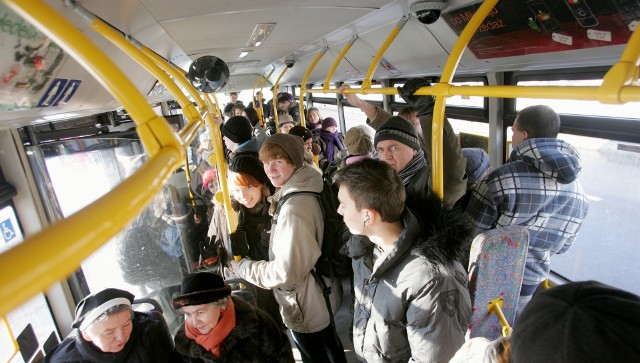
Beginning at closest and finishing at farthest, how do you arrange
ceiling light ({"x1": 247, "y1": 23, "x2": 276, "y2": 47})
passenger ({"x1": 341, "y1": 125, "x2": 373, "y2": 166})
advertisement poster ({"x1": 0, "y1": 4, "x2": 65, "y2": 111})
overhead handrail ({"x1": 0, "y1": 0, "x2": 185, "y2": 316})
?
overhead handrail ({"x1": 0, "y1": 0, "x2": 185, "y2": 316}) < advertisement poster ({"x1": 0, "y1": 4, "x2": 65, "y2": 111}) < ceiling light ({"x1": 247, "y1": 23, "x2": 276, "y2": 47}) < passenger ({"x1": 341, "y1": 125, "x2": 373, "y2": 166})

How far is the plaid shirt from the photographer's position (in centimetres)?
Answer: 202

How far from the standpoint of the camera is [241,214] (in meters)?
2.39

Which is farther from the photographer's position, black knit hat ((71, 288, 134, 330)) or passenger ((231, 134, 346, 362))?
passenger ((231, 134, 346, 362))

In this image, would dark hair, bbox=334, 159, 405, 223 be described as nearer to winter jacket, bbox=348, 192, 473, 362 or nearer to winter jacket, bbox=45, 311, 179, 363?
winter jacket, bbox=348, 192, 473, 362

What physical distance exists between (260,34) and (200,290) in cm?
248

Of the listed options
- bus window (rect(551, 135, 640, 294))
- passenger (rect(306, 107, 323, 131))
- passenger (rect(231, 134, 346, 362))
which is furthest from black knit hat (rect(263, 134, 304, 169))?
passenger (rect(306, 107, 323, 131))

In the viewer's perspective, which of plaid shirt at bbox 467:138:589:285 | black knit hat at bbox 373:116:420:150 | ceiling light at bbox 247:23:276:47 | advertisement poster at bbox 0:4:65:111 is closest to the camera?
advertisement poster at bbox 0:4:65:111

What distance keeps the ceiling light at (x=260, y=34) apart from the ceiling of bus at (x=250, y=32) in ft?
0.21

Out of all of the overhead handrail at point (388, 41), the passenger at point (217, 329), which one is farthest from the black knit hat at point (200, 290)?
the overhead handrail at point (388, 41)

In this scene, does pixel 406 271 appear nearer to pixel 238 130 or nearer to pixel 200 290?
pixel 200 290

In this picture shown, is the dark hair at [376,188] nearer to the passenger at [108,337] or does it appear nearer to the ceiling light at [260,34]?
the passenger at [108,337]

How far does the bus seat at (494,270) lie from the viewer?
6.07 ft

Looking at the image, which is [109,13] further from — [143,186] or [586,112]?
[586,112]

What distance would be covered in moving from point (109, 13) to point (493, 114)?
321 centimetres
